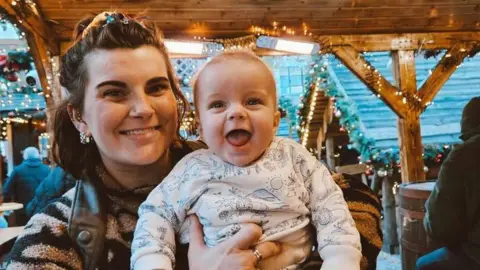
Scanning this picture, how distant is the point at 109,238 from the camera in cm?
138

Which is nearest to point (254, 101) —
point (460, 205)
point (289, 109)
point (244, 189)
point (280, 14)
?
point (244, 189)

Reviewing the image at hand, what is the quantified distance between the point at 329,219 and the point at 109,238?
0.62m

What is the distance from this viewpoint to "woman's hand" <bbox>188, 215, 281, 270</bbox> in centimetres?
124

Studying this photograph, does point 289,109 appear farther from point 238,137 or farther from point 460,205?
point 238,137

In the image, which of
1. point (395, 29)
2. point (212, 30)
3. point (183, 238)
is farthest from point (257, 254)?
point (395, 29)

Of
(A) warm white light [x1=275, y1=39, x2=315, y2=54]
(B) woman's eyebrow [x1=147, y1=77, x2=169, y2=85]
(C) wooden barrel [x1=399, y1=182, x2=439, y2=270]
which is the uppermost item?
(A) warm white light [x1=275, y1=39, x2=315, y2=54]

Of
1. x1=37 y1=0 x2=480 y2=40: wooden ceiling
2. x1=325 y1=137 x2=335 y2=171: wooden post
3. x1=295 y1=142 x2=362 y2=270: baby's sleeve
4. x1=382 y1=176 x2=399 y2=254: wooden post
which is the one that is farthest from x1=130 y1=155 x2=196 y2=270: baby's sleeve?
x1=325 y1=137 x2=335 y2=171: wooden post

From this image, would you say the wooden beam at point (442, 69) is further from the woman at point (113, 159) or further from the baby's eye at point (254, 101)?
the baby's eye at point (254, 101)

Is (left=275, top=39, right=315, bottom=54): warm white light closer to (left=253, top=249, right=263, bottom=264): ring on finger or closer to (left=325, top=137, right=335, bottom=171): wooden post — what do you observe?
(left=253, top=249, right=263, bottom=264): ring on finger

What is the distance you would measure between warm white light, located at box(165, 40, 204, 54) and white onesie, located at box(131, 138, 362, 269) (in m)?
4.18

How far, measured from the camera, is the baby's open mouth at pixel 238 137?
136 cm

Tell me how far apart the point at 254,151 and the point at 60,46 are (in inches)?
193

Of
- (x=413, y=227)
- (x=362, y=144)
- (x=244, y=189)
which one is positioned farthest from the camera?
(x=362, y=144)

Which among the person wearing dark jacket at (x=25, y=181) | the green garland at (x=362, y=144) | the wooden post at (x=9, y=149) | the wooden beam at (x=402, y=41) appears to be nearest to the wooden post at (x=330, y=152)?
the green garland at (x=362, y=144)
